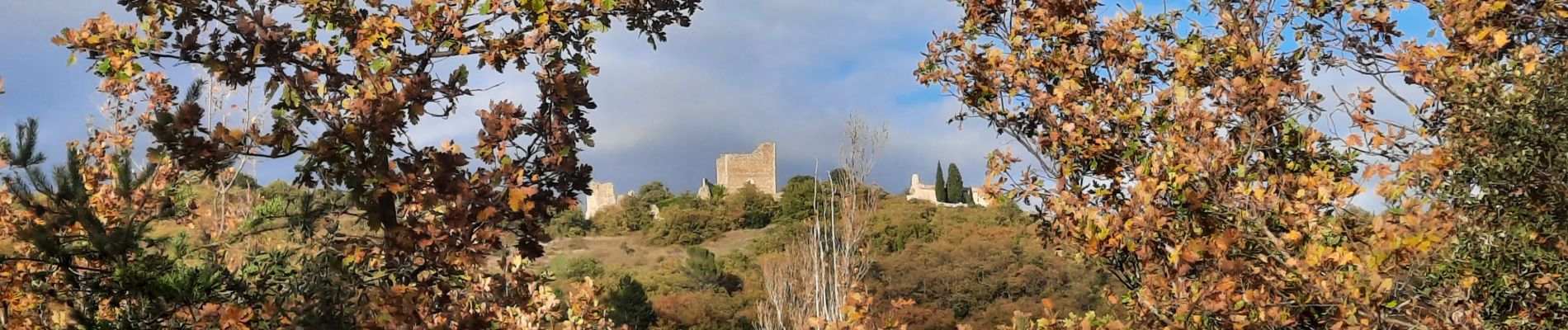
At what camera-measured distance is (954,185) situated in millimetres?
49031

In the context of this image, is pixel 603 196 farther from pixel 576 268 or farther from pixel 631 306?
pixel 631 306

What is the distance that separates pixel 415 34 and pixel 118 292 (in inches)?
61.3

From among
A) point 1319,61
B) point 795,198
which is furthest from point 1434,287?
point 795,198

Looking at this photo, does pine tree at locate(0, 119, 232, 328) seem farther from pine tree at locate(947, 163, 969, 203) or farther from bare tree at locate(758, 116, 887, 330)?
pine tree at locate(947, 163, 969, 203)

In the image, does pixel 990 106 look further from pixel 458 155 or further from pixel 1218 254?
pixel 458 155

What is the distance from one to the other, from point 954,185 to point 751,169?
34.8 feet

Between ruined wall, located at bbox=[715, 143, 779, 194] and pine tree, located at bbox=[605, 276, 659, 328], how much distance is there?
31.7 metres

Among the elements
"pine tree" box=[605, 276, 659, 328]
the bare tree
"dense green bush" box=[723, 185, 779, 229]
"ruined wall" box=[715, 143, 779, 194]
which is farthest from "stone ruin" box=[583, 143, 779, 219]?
the bare tree

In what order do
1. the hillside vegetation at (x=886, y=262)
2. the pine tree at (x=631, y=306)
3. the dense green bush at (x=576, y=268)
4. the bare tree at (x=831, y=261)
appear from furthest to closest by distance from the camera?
the dense green bush at (x=576, y=268), the hillside vegetation at (x=886, y=262), the pine tree at (x=631, y=306), the bare tree at (x=831, y=261)

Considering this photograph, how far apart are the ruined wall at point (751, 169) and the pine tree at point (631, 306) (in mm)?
31742

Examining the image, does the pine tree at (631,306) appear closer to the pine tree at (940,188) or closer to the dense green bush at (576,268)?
the dense green bush at (576,268)

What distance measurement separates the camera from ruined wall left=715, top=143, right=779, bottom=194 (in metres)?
54.2

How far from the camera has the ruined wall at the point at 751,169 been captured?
54.2 meters

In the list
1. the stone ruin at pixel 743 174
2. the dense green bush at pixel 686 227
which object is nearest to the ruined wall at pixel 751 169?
the stone ruin at pixel 743 174
